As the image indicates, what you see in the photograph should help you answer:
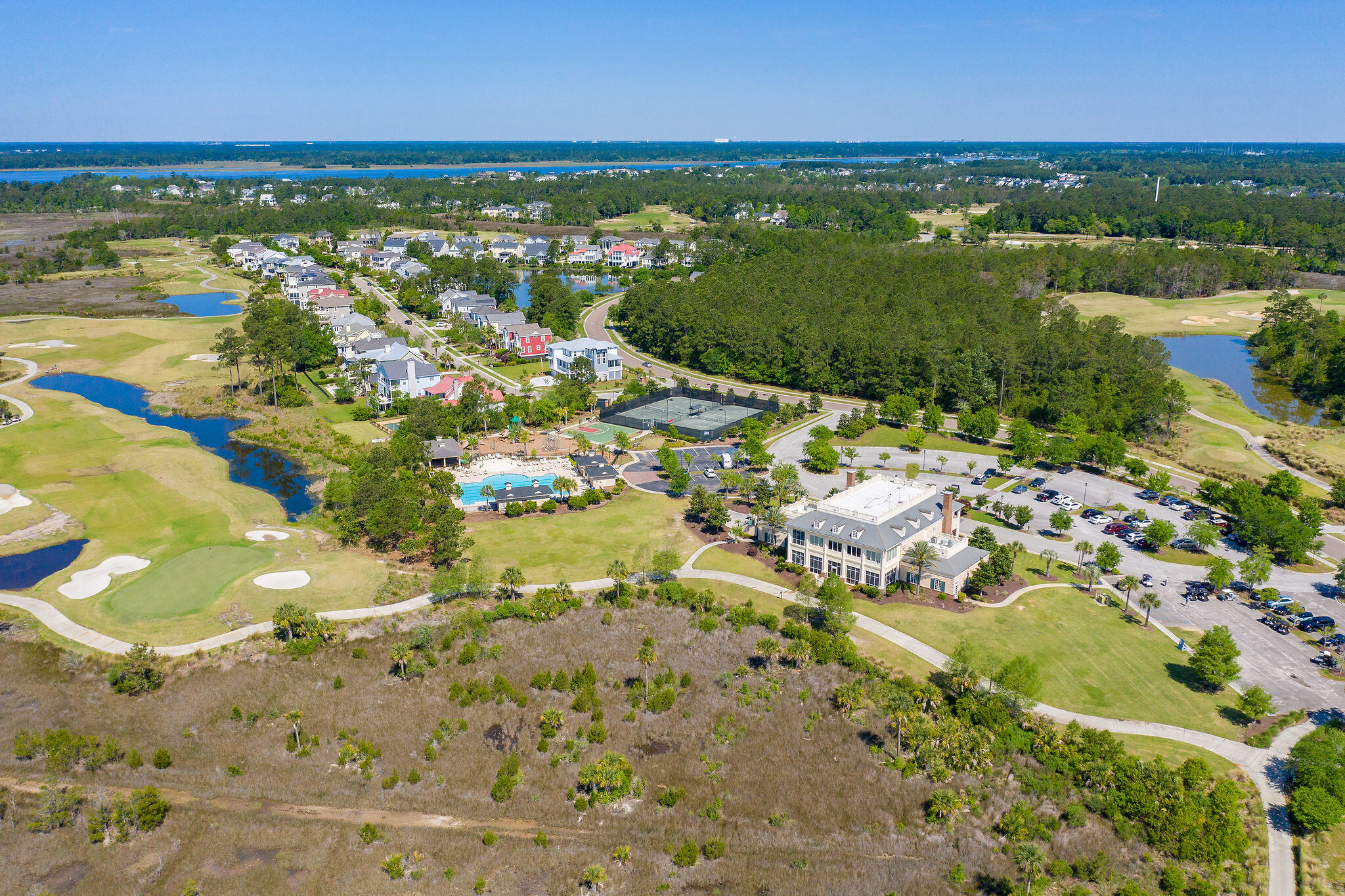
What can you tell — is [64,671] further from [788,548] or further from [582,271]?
[582,271]

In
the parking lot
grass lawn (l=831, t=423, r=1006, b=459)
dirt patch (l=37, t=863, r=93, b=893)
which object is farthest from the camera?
grass lawn (l=831, t=423, r=1006, b=459)

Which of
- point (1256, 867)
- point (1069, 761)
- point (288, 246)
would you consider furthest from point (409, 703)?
point (288, 246)

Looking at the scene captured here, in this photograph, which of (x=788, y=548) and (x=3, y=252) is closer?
(x=788, y=548)

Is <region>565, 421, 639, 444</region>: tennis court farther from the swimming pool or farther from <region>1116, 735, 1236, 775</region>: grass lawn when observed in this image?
<region>1116, 735, 1236, 775</region>: grass lawn

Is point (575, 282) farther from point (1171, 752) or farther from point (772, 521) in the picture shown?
point (1171, 752)

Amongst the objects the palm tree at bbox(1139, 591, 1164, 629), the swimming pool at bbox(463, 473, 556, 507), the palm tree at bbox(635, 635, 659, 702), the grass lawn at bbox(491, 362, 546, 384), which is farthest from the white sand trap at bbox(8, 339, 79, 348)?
the palm tree at bbox(1139, 591, 1164, 629)

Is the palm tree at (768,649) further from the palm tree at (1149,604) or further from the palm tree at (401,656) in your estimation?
the palm tree at (1149,604)
